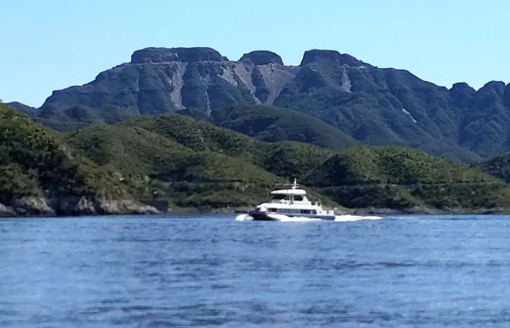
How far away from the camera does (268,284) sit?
197ft

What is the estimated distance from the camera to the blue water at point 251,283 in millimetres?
46750

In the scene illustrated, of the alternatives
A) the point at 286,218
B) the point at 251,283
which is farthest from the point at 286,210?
the point at 251,283

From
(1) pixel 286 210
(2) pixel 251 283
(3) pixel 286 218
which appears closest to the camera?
(2) pixel 251 283

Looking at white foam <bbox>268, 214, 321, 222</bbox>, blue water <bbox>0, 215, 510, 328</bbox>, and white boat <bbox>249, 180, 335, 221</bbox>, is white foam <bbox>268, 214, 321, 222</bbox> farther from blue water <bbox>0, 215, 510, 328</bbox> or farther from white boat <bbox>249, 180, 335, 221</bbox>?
blue water <bbox>0, 215, 510, 328</bbox>

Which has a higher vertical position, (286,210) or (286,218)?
(286,210)

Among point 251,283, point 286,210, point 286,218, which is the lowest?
point 251,283

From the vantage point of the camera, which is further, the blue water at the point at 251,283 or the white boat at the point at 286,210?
the white boat at the point at 286,210

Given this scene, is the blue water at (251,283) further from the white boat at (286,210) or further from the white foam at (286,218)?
the white boat at (286,210)

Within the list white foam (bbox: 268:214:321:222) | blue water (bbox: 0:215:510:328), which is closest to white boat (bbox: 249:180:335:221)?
white foam (bbox: 268:214:321:222)

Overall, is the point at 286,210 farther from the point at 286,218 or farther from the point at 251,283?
the point at 251,283

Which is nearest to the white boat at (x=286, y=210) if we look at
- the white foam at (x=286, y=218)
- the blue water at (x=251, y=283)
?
the white foam at (x=286, y=218)

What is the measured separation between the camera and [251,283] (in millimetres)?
60312

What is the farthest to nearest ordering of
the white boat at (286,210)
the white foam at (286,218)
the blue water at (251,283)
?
the white boat at (286,210)
the white foam at (286,218)
the blue water at (251,283)

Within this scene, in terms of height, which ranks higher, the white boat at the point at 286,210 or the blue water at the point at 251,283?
the white boat at the point at 286,210
